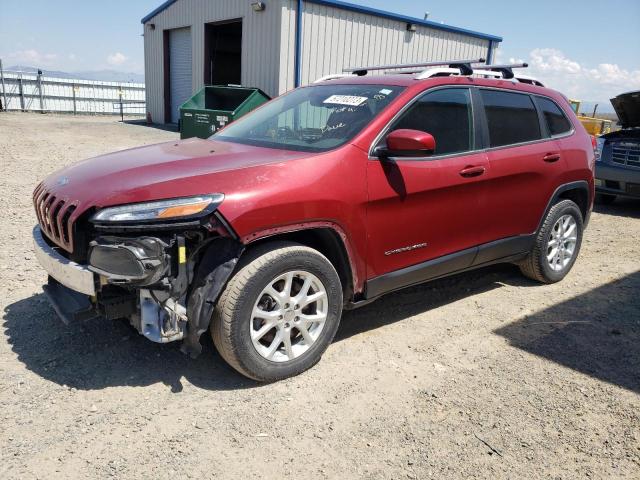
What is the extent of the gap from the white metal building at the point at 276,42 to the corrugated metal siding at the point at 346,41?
26mm

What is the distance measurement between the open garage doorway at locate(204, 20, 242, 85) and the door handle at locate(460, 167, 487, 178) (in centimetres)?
1473

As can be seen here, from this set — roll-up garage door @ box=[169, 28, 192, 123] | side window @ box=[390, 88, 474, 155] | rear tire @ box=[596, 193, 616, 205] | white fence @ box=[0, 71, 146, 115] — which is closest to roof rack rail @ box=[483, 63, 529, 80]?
side window @ box=[390, 88, 474, 155]

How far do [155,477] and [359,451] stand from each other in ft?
3.16

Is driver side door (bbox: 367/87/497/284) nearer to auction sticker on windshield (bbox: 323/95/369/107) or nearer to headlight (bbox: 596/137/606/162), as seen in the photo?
auction sticker on windshield (bbox: 323/95/369/107)

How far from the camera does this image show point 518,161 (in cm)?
424

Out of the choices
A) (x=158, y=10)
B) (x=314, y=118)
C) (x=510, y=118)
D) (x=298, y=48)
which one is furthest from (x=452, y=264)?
(x=158, y=10)

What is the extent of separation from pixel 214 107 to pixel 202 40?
501cm

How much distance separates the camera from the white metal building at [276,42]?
14172 millimetres

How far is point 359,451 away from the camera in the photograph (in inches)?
103

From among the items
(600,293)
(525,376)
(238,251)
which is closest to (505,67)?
(600,293)

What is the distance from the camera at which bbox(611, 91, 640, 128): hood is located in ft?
29.1

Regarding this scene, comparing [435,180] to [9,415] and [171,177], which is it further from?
[9,415]

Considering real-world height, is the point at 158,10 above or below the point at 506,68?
above

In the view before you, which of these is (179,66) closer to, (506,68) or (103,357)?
(506,68)
